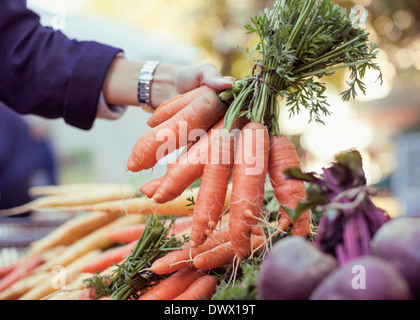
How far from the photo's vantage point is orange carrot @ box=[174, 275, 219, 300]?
3.33ft

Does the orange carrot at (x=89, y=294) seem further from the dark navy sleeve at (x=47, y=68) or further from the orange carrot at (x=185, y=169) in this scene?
the dark navy sleeve at (x=47, y=68)

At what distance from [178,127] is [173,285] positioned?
0.45m

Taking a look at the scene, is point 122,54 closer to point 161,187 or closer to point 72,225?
point 161,187

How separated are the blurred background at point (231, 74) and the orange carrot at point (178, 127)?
371 mm

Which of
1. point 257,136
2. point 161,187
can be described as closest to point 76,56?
point 161,187

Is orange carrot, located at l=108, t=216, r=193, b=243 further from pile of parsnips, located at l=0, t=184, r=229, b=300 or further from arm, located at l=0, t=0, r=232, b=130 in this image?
arm, located at l=0, t=0, r=232, b=130

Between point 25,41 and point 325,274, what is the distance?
151cm

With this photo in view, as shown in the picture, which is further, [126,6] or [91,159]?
[126,6]

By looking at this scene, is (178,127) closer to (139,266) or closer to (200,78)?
(200,78)

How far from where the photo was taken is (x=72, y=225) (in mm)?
1993

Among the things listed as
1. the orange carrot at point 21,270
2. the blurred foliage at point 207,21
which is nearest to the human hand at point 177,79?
the orange carrot at point 21,270

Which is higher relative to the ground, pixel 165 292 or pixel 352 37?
pixel 352 37

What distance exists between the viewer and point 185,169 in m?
1.06

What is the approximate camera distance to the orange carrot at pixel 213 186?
3.27 ft
